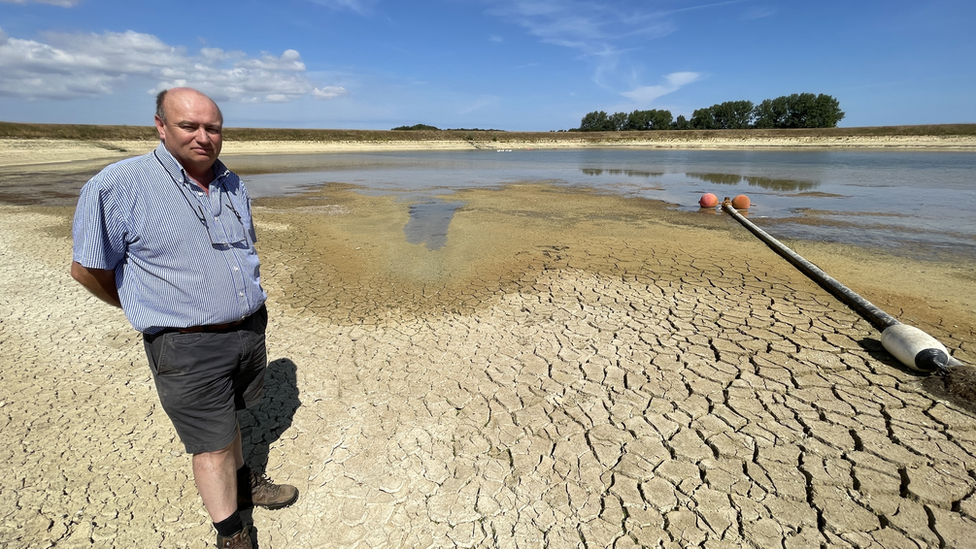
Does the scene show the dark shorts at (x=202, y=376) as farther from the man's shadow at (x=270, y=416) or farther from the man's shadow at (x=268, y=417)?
the man's shadow at (x=270, y=416)

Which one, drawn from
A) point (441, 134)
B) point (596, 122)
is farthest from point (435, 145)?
point (596, 122)

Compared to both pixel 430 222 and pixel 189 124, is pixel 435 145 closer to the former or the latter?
pixel 430 222

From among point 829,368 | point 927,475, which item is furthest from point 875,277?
point 927,475

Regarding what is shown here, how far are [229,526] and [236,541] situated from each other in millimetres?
90

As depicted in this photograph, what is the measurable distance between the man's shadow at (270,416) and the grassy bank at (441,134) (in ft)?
159

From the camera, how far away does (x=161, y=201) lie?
1824 millimetres

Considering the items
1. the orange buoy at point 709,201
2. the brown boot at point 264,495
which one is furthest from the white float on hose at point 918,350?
the orange buoy at point 709,201

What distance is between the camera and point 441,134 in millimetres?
67188

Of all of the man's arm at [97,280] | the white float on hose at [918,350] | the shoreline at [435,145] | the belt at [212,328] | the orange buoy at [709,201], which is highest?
the shoreline at [435,145]

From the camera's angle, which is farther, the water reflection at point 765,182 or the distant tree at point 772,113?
the distant tree at point 772,113

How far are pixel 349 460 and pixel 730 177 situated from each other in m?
23.4

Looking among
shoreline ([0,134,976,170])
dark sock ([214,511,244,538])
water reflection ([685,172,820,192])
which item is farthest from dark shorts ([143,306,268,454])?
shoreline ([0,134,976,170])

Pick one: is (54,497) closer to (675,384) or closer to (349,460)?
(349,460)

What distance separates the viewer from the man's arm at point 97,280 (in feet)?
5.90
